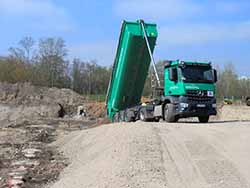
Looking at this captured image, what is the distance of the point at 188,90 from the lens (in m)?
18.2

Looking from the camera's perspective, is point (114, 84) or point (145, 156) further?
point (114, 84)

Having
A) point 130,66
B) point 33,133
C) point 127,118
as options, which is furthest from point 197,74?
point 33,133

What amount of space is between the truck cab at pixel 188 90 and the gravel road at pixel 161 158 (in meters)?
2.54

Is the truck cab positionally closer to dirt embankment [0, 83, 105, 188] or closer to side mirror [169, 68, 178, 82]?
side mirror [169, 68, 178, 82]

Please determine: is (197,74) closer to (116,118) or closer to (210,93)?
(210,93)

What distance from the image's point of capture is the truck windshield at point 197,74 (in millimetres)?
18312

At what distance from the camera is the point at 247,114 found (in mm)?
30359

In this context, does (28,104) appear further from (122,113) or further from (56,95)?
(122,113)

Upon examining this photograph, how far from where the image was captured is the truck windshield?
60.1ft

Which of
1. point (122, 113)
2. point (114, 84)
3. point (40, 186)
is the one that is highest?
point (114, 84)

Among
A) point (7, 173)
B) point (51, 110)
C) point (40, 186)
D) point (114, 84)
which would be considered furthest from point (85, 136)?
point (51, 110)

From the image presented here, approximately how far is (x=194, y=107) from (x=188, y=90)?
2.46 feet

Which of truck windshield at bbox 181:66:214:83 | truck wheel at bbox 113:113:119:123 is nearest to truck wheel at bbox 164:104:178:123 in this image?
truck windshield at bbox 181:66:214:83

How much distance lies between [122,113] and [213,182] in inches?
490
